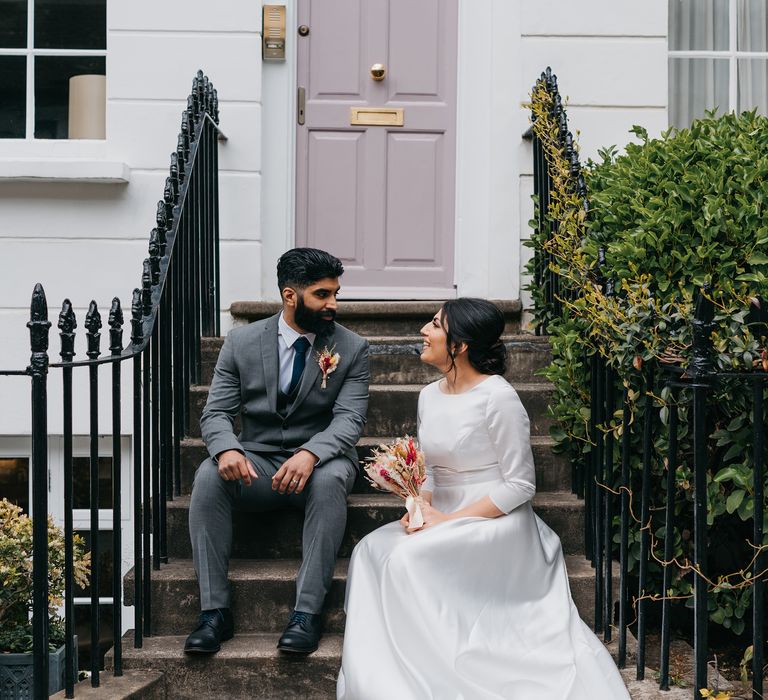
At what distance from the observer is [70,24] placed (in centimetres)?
573

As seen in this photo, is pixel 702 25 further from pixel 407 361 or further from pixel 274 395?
pixel 274 395

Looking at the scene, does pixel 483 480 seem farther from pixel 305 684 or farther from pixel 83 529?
pixel 83 529

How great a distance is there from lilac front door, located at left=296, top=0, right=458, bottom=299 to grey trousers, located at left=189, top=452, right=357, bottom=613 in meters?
2.40

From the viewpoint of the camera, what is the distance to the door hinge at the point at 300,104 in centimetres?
587

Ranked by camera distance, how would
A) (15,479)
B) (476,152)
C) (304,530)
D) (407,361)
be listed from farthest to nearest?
(476,152)
(15,479)
(407,361)
(304,530)

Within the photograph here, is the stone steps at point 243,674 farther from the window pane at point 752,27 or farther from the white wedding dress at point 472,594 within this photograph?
the window pane at point 752,27

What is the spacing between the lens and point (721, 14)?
594 cm

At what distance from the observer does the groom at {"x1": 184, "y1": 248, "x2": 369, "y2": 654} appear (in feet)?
11.7

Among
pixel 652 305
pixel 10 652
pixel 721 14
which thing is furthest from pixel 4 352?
pixel 721 14

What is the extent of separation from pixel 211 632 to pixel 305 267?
143cm

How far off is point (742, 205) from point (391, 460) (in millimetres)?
1559

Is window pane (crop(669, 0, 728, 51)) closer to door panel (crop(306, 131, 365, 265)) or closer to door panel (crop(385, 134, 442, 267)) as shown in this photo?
door panel (crop(385, 134, 442, 267))

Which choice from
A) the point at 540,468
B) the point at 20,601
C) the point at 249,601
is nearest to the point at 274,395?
the point at 249,601

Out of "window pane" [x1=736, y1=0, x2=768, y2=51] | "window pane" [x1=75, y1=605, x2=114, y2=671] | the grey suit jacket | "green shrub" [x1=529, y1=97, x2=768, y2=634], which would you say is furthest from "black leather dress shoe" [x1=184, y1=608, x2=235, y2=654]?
"window pane" [x1=736, y1=0, x2=768, y2=51]
